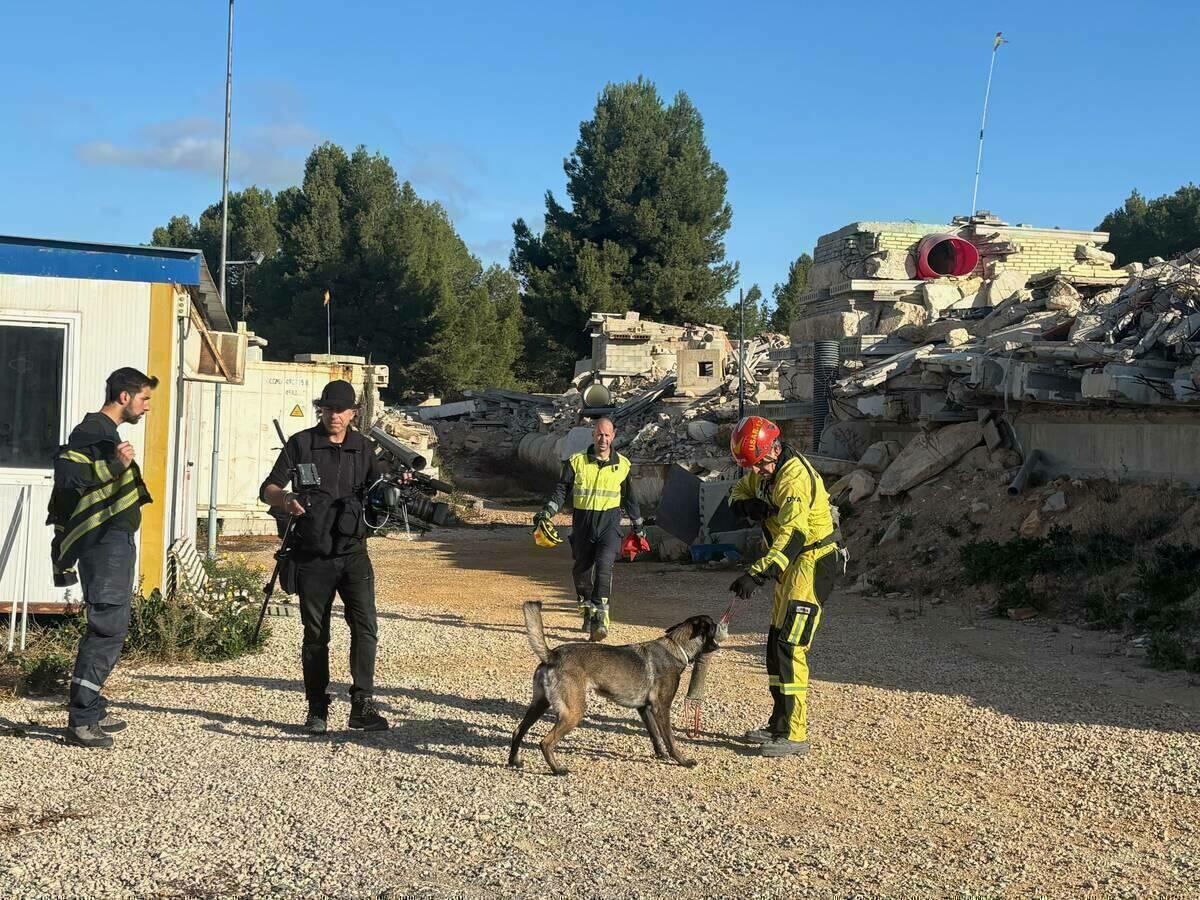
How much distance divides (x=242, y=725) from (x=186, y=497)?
5027 mm

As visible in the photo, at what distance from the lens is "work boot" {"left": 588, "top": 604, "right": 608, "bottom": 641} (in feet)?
31.7

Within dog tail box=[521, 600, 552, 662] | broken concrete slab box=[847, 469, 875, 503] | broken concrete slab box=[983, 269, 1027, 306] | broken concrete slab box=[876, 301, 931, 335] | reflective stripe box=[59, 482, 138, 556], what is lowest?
dog tail box=[521, 600, 552, 662]

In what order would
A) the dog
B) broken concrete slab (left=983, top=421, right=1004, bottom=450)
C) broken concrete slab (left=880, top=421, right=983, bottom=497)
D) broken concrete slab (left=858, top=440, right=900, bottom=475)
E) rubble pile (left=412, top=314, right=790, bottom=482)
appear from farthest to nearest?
rubble pile (left=412, top=314, right=790, bottom=482)
broken concrete slab (left=858, top=440, right=900, bottom=475)
broken concrete slab (left=880, top=421, right=983, bottom=497)
broken concrete slab (left=983, top=421, right=1004, bottom=450)
the dog

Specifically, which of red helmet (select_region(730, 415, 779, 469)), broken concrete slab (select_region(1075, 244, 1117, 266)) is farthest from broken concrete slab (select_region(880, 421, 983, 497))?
broken concrete slab (select_region(1075, 244, 1117, 266))

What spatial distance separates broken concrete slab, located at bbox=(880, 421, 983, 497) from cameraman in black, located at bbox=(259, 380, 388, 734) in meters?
10.1

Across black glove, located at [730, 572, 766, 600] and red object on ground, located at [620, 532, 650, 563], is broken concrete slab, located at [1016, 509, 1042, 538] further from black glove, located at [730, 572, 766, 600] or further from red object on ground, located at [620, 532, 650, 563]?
black glove, located at [730, 572, 766, 600]

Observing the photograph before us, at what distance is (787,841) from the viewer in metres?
5.11

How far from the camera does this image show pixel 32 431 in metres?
8.75

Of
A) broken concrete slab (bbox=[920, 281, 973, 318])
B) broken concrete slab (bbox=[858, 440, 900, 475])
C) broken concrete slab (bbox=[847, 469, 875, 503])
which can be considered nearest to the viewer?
broken concrete slab (bbox=[847, 469, 875, 503])

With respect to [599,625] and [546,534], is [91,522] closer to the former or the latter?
[546,534]

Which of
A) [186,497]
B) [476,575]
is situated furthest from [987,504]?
[186,497]

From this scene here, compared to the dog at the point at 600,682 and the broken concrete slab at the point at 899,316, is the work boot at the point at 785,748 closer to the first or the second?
the dog at the point at 600,682

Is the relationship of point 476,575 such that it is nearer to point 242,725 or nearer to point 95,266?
point 95,266

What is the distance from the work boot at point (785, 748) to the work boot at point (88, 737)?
347 centimetres
